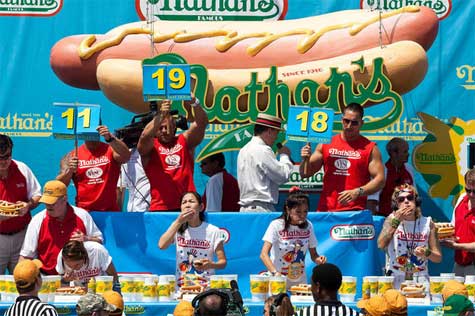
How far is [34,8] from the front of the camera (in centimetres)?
1131

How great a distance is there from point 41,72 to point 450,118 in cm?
394

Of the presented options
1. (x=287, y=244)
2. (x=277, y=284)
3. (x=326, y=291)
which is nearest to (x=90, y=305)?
(x=326, y=291)

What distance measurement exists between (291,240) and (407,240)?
0.85 meters

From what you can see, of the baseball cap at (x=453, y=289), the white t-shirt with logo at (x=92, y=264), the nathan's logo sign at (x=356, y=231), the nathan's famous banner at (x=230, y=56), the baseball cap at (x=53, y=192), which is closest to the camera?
the baseball cap at (x=453, y=289)

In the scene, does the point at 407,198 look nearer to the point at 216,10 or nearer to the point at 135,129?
the point at 135,129

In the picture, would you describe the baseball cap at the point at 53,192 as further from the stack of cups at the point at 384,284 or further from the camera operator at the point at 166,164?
the stack of cups at the point at 384,284

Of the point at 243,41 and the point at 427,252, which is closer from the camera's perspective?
the point at 427,252

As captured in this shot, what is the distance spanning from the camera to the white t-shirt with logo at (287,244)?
8672 millimetres

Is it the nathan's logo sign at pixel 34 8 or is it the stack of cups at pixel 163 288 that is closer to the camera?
the stack of cups at pixel 163 288

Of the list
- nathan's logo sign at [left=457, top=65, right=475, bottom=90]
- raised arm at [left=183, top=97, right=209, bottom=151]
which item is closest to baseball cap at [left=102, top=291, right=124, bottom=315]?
raised arm at [left=183, top=97, right=209, bottom=151]

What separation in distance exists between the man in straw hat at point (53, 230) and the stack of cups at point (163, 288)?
880mm

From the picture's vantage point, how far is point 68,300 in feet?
25.7

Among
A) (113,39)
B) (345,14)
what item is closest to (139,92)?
(113,39)

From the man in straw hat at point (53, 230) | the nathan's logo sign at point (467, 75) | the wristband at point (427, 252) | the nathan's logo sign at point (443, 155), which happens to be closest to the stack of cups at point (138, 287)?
the man in straw hat at point (53, 230)
